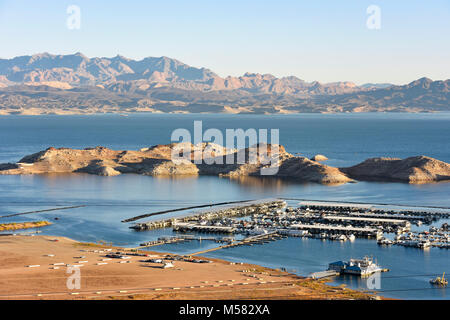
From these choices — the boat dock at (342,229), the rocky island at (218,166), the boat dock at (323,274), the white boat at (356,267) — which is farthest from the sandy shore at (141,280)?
the rocky island at (218,166)

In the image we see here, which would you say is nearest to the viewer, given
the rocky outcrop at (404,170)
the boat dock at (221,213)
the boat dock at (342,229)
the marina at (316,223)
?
the marina at (316,223)

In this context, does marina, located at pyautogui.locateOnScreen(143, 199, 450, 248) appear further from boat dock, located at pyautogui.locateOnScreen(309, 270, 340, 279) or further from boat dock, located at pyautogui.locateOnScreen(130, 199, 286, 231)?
boat dock, located at pyautogui.locateOnScreen(309, 270, 340, 279)

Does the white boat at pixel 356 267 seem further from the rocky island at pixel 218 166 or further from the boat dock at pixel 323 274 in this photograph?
the rocky island at pixel 218 166

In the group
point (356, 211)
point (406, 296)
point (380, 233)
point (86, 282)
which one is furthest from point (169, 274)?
point (356, 211)

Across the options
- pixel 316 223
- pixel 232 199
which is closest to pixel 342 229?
pixel 316 223

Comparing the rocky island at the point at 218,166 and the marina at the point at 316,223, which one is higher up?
the rocky island at the point at 218,166

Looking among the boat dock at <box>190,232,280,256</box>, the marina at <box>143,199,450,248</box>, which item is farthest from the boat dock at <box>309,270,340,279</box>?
the marina at <box>143,199,450,248</box>

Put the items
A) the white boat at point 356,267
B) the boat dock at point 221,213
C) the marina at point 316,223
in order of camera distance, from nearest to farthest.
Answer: the white boat at point 356,267
the marina at point 316,223
the boat dock at point 221,213
